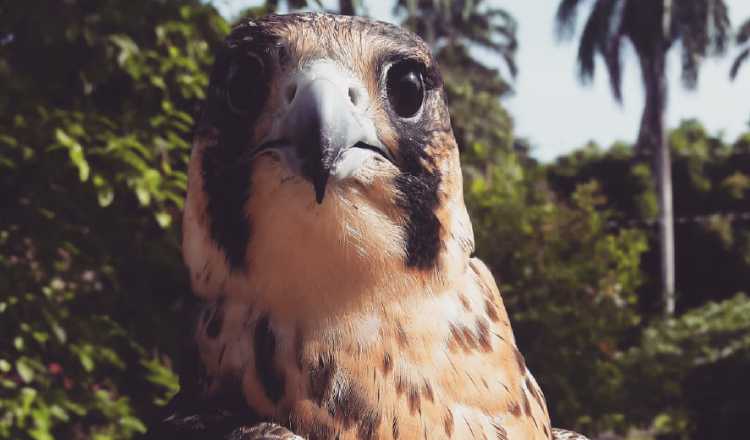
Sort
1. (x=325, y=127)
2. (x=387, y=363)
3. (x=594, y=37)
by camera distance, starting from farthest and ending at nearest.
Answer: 1. (x=594, y=37)
2. (x=387, y=363)
3. (x=325, y=127)

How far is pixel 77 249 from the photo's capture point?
3.14m

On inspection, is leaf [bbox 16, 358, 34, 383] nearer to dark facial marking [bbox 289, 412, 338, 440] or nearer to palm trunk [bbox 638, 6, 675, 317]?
dark facial marking [bbox 289, 412, 338, 440]

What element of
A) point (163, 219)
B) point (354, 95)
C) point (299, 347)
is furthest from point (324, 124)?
point (163, 219)

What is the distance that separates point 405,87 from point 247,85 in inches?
12.5

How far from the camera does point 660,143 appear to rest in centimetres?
2383

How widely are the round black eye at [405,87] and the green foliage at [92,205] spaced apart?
5.83 ft

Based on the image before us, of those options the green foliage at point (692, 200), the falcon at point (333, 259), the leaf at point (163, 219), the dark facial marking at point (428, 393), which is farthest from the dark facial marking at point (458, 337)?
the green foliage at point (692, 200)

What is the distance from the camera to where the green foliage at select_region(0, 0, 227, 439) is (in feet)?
9.61

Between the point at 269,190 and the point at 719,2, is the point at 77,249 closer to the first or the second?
the point at 269,190

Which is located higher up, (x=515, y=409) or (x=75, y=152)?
(x=75, y=152)

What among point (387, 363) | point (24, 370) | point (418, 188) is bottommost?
point (24, 370)

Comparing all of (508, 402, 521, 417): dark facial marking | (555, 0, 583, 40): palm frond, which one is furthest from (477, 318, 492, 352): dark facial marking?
(555, 0, 583, 40): palm frond

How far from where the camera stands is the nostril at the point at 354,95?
1.39 meters

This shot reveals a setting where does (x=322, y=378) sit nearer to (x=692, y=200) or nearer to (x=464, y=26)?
(x=692, y=200)
